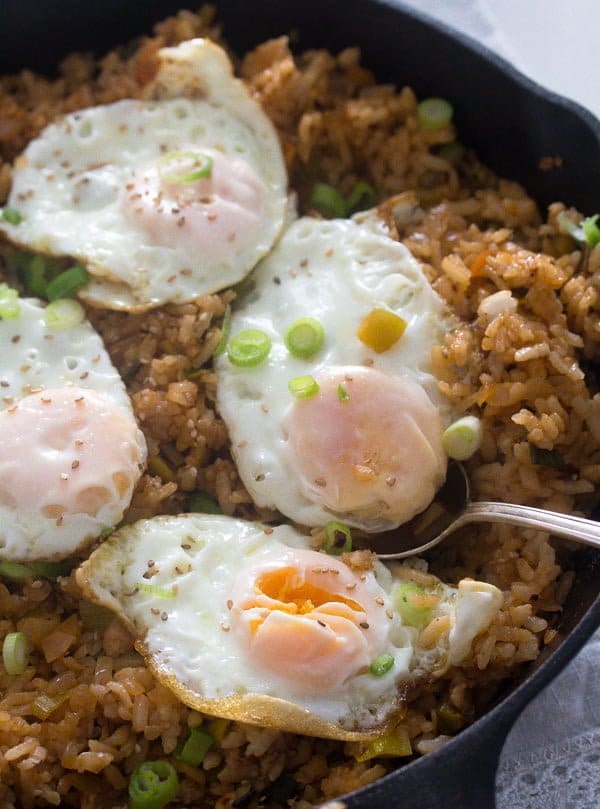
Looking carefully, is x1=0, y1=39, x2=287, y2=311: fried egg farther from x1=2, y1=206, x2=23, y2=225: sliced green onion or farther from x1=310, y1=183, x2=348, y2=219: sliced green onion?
x1=310, y1=183, x2=348, y2=219: sliced green onion

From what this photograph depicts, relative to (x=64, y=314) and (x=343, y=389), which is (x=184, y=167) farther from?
(x=343, y=389)

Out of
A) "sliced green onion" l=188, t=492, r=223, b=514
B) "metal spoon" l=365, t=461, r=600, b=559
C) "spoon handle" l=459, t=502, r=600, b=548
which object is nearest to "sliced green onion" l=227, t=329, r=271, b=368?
"sliced green onion" l=188, t=492, r=223, b=514

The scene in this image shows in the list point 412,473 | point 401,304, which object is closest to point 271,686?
point 412,473

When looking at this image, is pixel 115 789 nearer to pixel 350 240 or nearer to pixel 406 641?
pixel 406 641

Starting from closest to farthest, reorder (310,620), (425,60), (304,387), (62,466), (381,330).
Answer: (310,620), (62,466), (304,387), (381,330), (425,60)

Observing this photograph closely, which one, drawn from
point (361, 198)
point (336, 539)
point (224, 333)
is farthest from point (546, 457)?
point (361, 198)

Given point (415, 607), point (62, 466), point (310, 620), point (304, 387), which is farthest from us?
point (304, 387)
